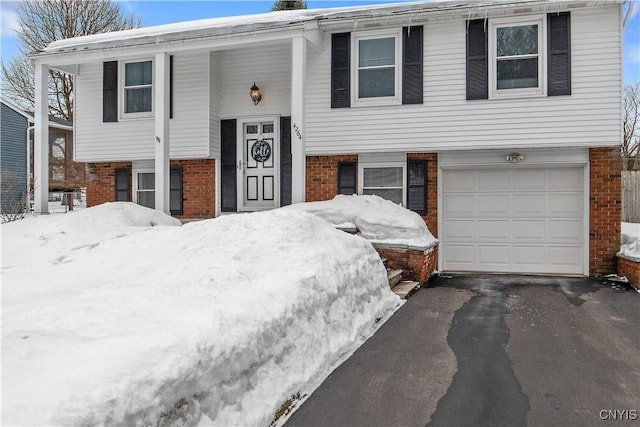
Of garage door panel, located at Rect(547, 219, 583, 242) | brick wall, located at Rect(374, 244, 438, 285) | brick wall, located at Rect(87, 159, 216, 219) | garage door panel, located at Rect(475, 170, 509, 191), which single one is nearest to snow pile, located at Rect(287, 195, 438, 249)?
brick wall, located at Rect(374, 244, 438, 285)

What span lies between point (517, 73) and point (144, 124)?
8.08 metres

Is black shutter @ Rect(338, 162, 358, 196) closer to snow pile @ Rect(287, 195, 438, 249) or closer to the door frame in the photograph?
snow pile @ Rect(287, 195, 438, 249)

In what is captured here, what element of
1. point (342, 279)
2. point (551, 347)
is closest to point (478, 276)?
point (551, 347)

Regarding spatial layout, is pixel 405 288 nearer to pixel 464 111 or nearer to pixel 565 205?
pixel 464 111

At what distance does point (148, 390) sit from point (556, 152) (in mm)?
8830

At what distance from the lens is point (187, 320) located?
2859 millimetres

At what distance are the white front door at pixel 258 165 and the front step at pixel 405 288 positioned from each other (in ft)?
13.4

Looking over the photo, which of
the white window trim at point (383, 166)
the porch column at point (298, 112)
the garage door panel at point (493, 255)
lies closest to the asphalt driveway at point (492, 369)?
the garage door panel at point (493, 255)

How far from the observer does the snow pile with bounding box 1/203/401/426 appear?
6.98ft

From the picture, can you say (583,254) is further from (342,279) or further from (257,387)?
(257,387)

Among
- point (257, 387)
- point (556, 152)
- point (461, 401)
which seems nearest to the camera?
point (257, 387)

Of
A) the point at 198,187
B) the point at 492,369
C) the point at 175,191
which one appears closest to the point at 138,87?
the point at 175,191

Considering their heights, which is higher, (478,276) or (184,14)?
(184,14)

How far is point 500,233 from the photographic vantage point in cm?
941
